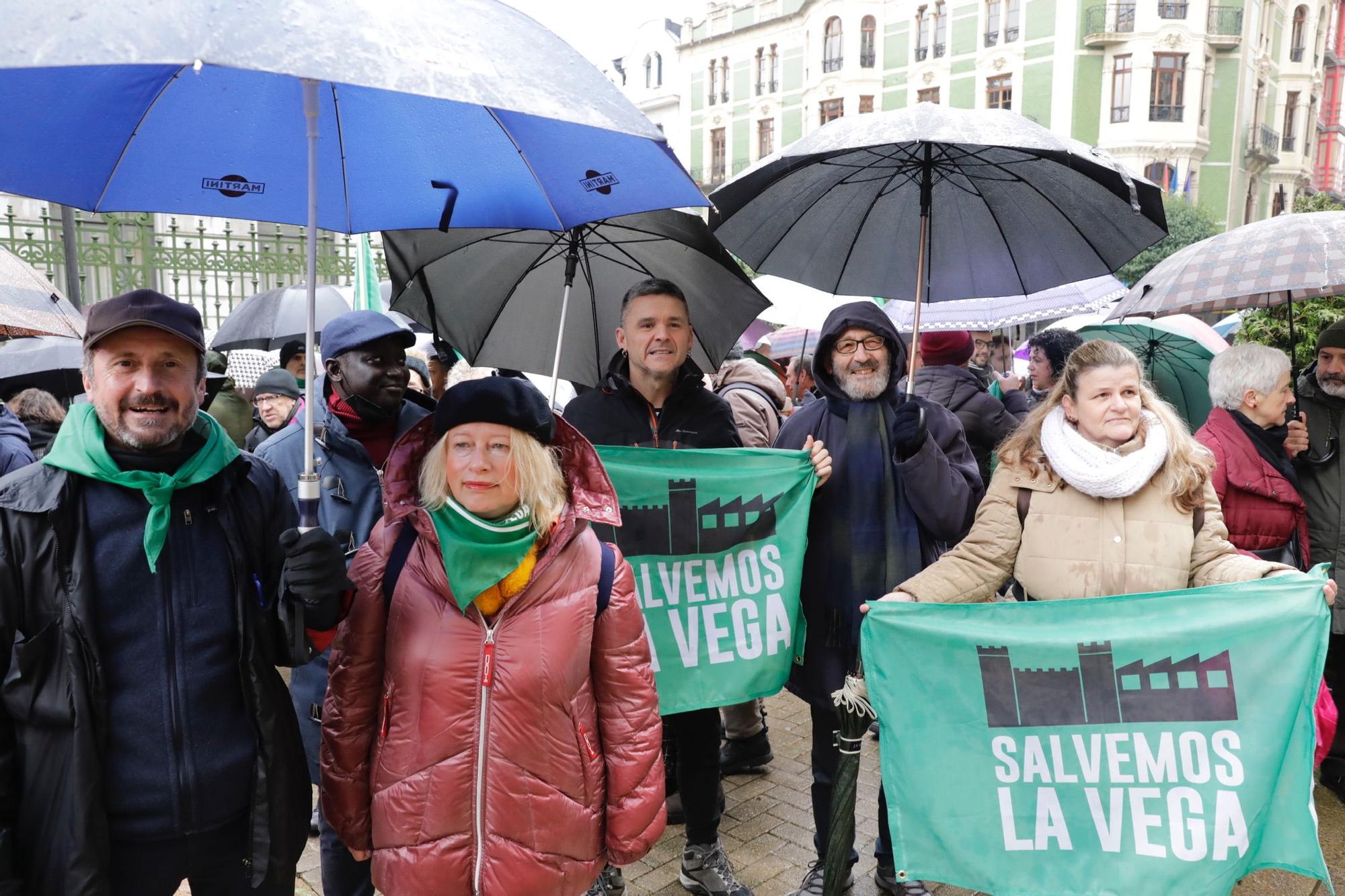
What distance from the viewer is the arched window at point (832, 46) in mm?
45062

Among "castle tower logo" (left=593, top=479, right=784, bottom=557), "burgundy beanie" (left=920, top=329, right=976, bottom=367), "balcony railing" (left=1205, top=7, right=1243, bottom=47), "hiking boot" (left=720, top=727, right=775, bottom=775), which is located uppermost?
"balcony railing" (left=1205, top=7, right=1243, bottom=47)

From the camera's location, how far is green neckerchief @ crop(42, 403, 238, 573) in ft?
6.96

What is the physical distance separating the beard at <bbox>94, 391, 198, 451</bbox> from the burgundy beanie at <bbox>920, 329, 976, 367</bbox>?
13.1ft

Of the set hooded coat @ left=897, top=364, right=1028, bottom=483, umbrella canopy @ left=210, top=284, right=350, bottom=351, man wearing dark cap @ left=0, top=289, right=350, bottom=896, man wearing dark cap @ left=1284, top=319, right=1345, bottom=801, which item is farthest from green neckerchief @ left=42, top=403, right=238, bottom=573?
umbrella canopy @ left=210, top=284, right=350, bottom=351

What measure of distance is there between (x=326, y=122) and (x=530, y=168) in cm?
58

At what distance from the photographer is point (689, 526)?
12.1 feet

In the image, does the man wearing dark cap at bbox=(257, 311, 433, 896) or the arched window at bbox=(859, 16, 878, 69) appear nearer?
the man wearing dark cap at bbox=(257, 311, 433, 896)

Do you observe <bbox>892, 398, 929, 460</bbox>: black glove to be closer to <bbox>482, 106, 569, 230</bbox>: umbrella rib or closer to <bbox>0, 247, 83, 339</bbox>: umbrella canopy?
<bbox>482, 106, 569, 230</bbox>: umbrella rib

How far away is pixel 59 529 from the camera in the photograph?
209cm

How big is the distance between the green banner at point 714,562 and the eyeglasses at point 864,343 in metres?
0.46

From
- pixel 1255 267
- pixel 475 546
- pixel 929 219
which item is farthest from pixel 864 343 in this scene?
pixel 1255 267

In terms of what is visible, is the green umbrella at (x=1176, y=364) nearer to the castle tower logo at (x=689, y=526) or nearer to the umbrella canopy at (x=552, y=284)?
the umbrella canopy at (x=552, y=284)

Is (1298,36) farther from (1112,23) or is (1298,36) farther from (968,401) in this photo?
(968,401)

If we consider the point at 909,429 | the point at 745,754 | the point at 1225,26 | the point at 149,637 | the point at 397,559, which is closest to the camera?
the point at 149,637
